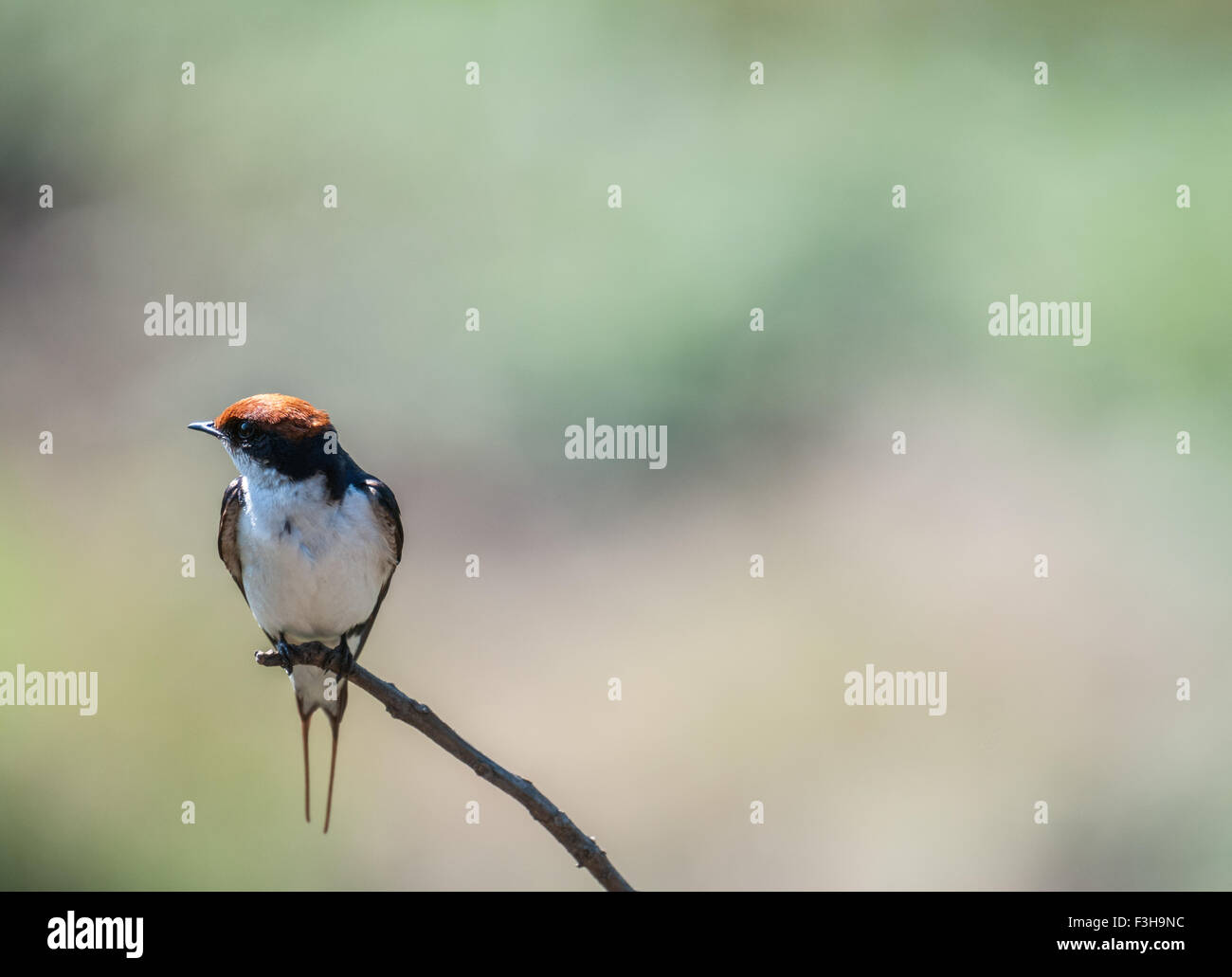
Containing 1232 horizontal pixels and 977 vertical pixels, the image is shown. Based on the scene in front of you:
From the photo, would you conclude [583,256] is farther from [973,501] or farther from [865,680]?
[865,680]

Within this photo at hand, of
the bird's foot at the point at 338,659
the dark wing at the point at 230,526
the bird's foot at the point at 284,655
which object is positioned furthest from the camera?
the dark wing at the point at 230,526

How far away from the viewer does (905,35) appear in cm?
2084

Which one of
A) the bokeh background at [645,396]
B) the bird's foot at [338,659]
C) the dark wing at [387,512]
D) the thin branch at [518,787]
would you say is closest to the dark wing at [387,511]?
the dark wing at [387,512]

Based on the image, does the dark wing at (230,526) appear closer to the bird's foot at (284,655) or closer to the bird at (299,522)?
the bird at (299,522)

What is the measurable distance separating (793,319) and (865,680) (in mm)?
5972

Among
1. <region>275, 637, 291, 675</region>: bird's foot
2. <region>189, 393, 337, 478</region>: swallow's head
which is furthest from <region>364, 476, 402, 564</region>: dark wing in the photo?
Result: <region>275, 637, 291, 675</region>: bird's foot

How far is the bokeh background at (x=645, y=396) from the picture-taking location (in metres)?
12.1

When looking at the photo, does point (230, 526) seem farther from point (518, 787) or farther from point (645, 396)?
point (645, 396)

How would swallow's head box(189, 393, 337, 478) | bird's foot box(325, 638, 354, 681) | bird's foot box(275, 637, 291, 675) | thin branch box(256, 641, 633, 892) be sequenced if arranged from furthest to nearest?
swallow's head box(189, 393, 337, 478), bird's foot box(325, 638, 354, 681), bird's foot box(275, 637, 291, 675), thin branch box(256, 641, 633, 892)

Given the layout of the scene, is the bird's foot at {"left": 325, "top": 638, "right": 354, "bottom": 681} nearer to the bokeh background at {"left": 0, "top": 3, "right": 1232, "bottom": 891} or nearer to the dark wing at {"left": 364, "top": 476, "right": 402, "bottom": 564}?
the dark wing at {"left": 364, "top": 476, "right": 402, "bottom": 564}

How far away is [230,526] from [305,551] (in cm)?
50

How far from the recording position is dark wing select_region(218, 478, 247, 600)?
5.53m

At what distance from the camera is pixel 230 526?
5574mm

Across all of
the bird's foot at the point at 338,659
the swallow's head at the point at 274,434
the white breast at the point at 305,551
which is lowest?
the bird's foot at the point at 338,659
